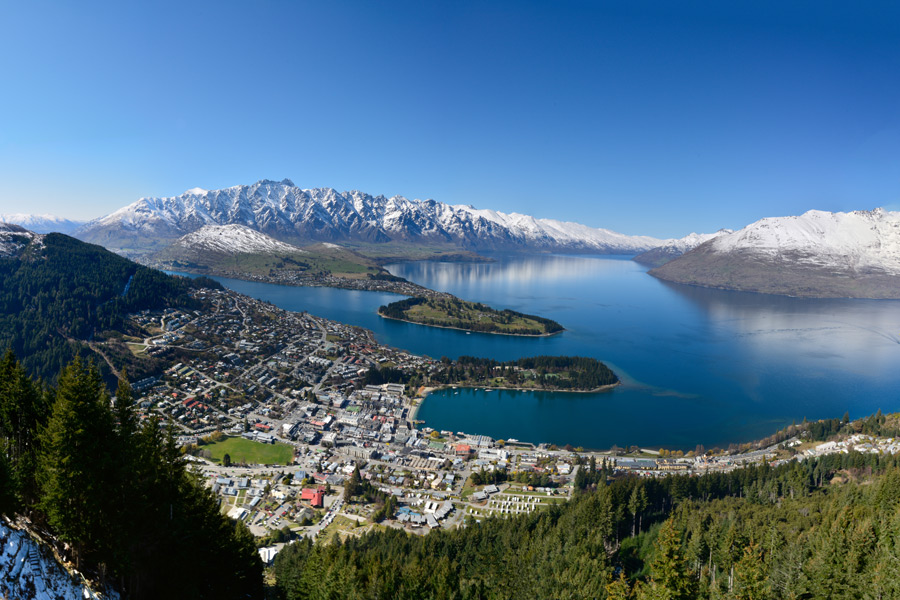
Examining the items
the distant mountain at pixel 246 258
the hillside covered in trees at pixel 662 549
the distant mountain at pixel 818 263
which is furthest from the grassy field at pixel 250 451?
the distant mountain at pixel 818 263

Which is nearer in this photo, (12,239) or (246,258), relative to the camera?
(12,239)

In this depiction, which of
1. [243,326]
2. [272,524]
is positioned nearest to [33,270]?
[243,326]

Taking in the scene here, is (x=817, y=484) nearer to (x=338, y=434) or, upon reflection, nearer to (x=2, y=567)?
(x=338, y=434)

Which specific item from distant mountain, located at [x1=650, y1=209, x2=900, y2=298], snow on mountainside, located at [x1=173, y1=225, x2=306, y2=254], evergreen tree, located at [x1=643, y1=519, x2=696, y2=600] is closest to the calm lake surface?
distant mountain, located at [x1=650, y1=209, x2=900, y2=298]

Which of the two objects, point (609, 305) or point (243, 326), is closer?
point (243, 326)

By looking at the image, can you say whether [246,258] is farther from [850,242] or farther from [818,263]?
[850,242]

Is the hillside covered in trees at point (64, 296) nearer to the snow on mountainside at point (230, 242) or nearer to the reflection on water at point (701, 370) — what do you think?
the reflection on water at point (701, 370)

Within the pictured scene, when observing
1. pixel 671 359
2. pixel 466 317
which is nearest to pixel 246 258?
pixel 466 317
